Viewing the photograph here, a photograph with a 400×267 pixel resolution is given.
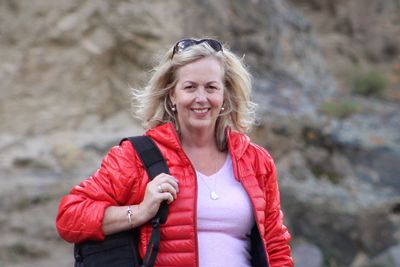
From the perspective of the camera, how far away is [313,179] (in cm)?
809

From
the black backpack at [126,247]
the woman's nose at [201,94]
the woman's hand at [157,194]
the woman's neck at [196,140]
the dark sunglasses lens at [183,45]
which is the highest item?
the dark sunglasses lens at [183,45]

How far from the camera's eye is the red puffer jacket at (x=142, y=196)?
282cm

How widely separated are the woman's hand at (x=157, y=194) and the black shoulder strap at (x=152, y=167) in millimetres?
35

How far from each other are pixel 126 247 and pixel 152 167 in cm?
33

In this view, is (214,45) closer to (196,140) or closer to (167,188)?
(196,140)

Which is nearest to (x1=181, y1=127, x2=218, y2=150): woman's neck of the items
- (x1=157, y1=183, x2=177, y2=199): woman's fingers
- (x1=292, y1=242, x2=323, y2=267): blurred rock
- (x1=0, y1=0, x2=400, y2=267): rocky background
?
(x1=157, y1=183, x2=177, y2=199): woman's fingers

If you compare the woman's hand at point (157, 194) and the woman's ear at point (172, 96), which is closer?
the woman's hand at point (157, 194)

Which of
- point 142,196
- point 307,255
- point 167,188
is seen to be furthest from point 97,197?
point 307,255

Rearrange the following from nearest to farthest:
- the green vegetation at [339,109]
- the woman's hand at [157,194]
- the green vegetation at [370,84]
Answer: the woman's hand at [157,194] → the green vegetation at [339,109] → the green vegetation at [370,84]

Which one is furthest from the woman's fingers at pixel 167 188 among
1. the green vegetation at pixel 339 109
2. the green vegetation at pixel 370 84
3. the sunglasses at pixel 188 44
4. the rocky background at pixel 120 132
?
the green vegetation at pixel 370 84

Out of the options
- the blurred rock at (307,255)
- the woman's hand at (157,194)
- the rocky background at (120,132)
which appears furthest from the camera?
the blurred rock at (307,255)

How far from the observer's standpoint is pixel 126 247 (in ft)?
9.35

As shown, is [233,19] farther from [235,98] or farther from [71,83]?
[235,98]

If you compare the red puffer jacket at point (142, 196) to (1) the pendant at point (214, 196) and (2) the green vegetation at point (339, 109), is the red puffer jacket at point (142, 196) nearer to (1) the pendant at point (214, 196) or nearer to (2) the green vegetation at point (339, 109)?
(1) the pendant at point (214, 196)
